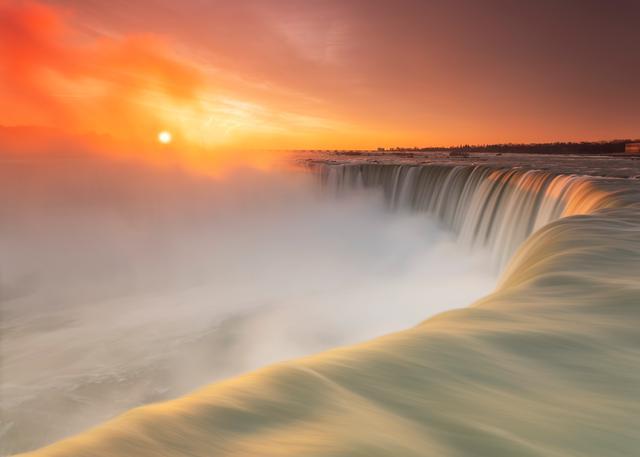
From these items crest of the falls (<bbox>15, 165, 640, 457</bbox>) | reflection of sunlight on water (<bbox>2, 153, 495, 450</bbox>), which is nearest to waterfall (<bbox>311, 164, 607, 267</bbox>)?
reflection of sunlight on water (<bbox>2, 153, 495, 450</bbox>)

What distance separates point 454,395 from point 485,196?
49.6 feet

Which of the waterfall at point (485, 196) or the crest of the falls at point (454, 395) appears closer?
the crest of the falls at point (454, 395)

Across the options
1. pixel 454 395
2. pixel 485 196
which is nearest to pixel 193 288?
pixel 485 196

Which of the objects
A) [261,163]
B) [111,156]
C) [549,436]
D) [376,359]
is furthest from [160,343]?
[111,156]

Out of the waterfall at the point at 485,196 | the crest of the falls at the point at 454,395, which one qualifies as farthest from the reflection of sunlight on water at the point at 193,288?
the crest of the falls at the point at 454,395

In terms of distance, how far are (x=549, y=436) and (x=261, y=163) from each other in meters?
42.6

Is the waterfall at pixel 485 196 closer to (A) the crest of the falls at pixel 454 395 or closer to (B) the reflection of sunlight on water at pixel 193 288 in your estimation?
(B) the reflection of sunlight on water at pixel 193 288

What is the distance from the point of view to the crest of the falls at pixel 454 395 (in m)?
1.24

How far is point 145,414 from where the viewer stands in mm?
1312

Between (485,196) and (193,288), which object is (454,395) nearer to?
(485,196)

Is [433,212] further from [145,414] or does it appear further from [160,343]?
[145,414]

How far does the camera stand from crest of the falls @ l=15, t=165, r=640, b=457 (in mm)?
1242

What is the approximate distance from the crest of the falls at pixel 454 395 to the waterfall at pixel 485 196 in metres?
6.00

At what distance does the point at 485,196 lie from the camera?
15.4m
